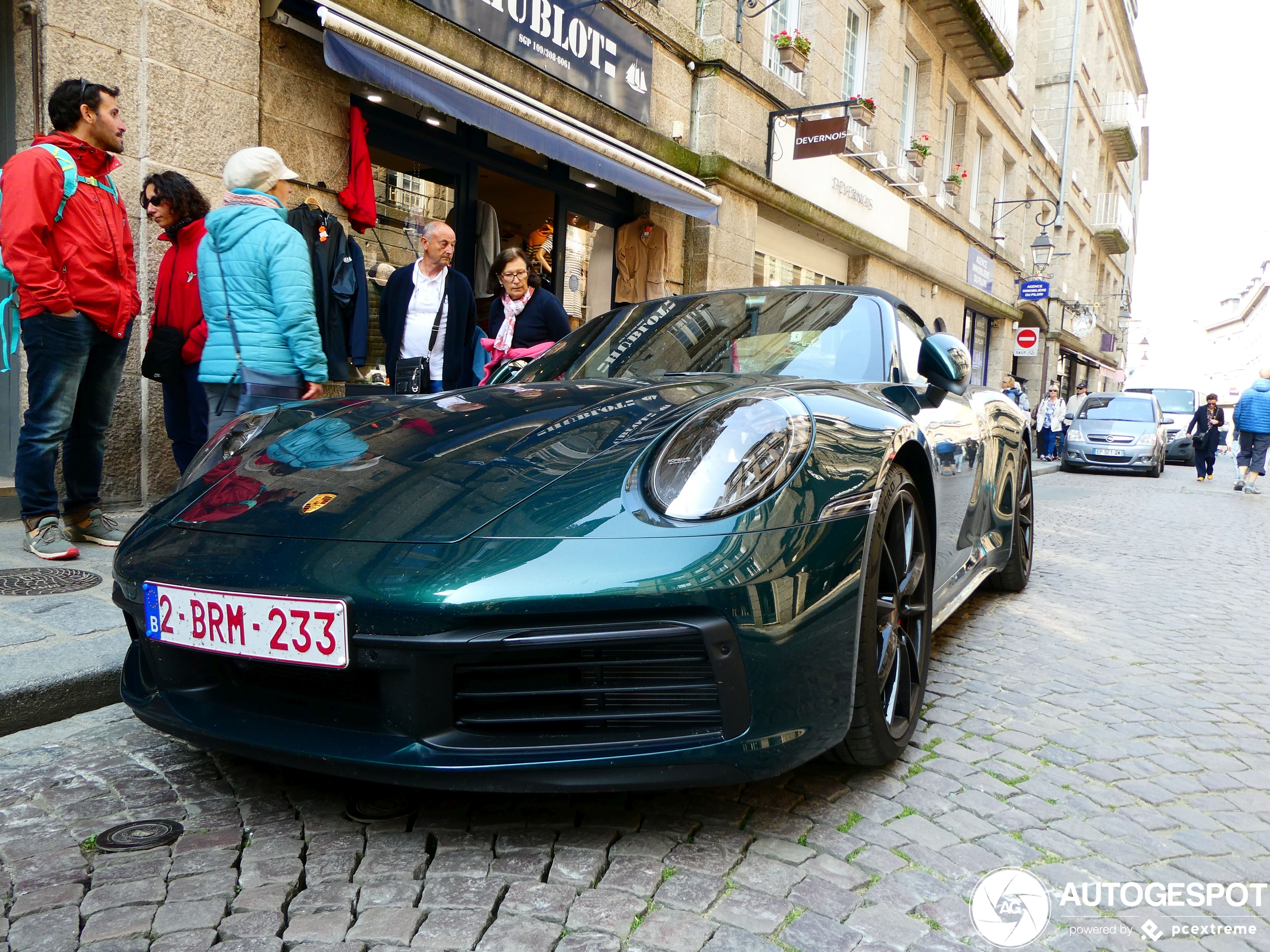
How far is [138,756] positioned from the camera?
7.34 feet

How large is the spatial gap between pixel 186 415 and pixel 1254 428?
13.7m

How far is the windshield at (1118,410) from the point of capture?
53.7 feet

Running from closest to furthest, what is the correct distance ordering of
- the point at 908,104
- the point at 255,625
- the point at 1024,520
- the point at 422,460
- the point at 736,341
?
the point at 255,625
the point at 422,460
the point at 736,341
the point at 1024,520
the point at 908,104

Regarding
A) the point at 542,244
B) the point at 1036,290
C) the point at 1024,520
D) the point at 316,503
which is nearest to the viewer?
the point at 316,503

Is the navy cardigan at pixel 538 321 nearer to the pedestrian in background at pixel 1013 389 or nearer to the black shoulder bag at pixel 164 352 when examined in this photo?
the black shoulder bag at pixel 164 352

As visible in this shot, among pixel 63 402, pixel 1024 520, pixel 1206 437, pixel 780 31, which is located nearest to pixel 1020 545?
pixel 1024 520

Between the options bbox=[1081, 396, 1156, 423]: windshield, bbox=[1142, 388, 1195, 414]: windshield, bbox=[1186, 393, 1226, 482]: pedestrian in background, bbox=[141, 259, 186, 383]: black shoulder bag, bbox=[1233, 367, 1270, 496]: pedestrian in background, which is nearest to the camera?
bbox=[141, 259, 186, 383]: black shoulder bag

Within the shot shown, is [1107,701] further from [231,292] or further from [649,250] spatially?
[649,250]

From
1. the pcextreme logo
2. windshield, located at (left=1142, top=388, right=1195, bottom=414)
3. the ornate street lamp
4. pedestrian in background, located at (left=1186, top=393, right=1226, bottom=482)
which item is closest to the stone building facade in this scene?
the ornate street lamp

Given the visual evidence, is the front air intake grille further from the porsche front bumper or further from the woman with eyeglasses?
the woman with eyeglasses

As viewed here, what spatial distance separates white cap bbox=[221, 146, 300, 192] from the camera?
12.7ft

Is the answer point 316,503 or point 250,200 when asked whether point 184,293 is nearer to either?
point 250,200

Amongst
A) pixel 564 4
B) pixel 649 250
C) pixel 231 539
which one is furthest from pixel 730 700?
pixel 649 250

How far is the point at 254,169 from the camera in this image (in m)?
3.88
